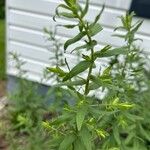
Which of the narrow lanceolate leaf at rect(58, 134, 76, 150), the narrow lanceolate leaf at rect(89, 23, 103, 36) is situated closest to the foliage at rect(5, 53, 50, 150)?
the narrow lanceolate leaf at rect(58, 134, 76, 150)

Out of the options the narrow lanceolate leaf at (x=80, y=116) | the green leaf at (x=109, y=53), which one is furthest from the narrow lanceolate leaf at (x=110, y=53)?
the narrow lanceolate leaf at (x=80, y=116)

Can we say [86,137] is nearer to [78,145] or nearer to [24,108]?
[78,145]

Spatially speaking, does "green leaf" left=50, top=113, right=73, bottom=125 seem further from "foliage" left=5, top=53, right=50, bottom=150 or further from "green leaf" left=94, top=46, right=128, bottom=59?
"foliage" left=5, top=53, right=50, bottom=150

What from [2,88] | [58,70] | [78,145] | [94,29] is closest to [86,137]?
[78,145]

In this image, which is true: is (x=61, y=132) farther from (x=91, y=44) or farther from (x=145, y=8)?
(x=145, y=8)

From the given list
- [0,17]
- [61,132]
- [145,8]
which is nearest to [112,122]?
[61,132]

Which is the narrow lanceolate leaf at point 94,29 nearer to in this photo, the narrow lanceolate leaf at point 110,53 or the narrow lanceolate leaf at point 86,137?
the narrow lanceolate leaf at point 110,53
